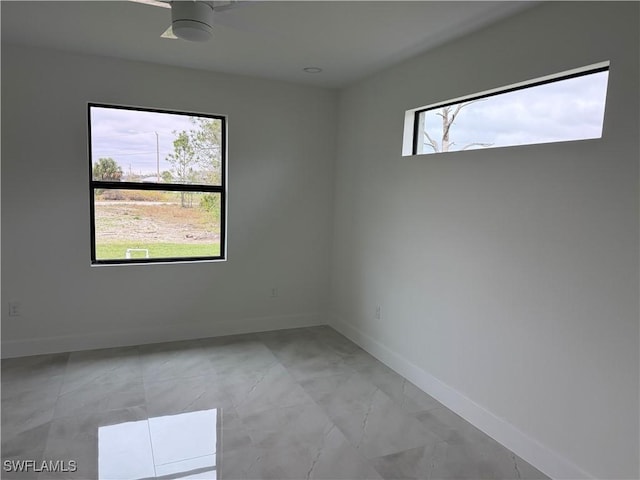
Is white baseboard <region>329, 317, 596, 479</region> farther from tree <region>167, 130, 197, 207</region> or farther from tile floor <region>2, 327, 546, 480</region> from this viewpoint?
tree <region>167, 130, 197, 207</region>

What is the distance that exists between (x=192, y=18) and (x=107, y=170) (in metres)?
2.28

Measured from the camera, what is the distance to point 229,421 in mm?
2658

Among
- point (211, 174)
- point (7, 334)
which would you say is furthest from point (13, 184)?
point (211, 174)

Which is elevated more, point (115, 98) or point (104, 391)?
point (115, 98)

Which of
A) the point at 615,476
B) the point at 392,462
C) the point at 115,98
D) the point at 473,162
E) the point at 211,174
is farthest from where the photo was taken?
the point at 211,174

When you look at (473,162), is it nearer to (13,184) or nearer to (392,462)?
(392,462)

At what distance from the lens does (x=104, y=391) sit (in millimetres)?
2967

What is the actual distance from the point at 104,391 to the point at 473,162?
113 inches

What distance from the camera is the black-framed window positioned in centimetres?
368

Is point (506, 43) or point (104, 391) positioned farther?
point (104, 391)

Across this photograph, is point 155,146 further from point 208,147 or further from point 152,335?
point 152,335

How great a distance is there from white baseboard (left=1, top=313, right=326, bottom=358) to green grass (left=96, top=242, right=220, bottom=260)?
64cm

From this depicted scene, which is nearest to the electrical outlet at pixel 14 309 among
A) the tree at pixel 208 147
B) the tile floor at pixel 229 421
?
the tile floor at pixel 229 421

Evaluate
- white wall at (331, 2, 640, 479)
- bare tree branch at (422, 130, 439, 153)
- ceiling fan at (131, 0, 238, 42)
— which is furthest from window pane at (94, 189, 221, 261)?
ceiling fan at (131, 0, 238, 42)
